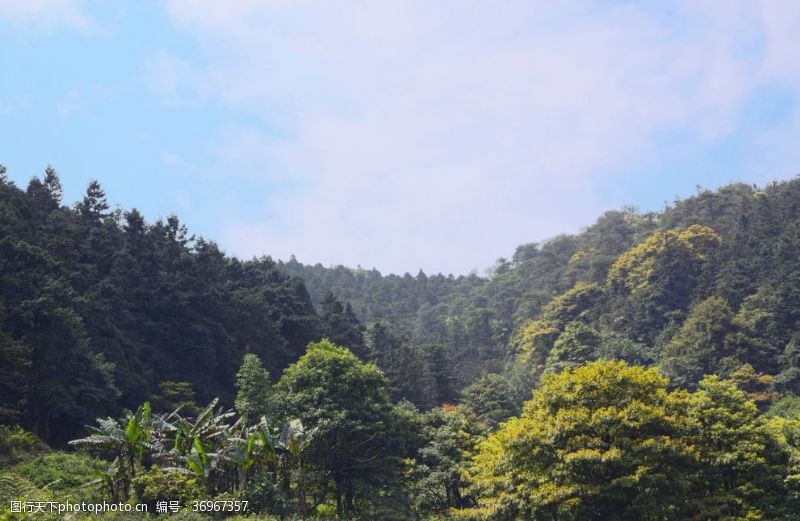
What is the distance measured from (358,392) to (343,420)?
2.14m

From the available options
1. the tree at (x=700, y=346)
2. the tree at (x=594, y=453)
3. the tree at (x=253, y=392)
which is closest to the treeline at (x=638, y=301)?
the tree at (x=700, y=346)

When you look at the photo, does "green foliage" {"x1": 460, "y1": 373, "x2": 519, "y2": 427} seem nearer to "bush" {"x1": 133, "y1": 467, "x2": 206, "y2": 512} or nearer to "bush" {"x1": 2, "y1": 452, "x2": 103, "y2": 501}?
"bush" {"x1": 2, "y1": 452, "x2": 103, "y2": 501}

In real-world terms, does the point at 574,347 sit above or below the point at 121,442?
above

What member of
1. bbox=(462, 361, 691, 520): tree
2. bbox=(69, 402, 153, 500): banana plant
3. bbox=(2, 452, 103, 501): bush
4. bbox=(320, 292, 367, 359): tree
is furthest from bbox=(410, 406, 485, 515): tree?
bbox=(320, 292, 367, 359): tree

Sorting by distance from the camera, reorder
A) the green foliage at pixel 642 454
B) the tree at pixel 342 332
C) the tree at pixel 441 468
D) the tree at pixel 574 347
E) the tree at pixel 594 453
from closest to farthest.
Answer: the green foliage at pixel 642 454 → the tree at pixel 594 453 → the tree at pixel 441 468 → the tree at pixel 342 332 → the tree at pixel 574 347

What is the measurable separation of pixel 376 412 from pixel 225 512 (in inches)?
430

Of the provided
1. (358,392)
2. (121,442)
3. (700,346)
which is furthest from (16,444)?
(700,346)

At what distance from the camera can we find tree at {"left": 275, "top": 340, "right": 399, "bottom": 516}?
114 feet

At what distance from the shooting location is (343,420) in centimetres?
3462

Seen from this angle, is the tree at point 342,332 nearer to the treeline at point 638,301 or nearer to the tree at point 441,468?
the treeline at point 638,301

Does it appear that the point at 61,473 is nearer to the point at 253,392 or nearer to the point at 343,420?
the point at 253,392

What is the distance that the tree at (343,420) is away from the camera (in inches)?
1372

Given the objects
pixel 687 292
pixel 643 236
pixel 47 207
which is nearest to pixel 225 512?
pixel 47 207

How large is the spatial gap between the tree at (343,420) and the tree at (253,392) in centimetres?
156
